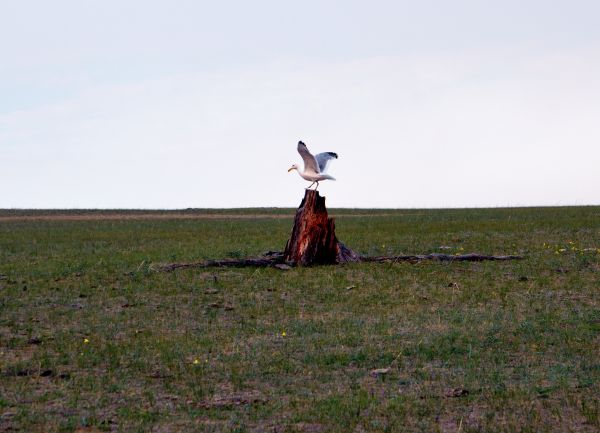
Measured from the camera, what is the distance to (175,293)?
66.0 feet

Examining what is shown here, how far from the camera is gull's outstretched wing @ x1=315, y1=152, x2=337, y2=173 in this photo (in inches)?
971

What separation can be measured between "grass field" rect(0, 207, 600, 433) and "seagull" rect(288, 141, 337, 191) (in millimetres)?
2260

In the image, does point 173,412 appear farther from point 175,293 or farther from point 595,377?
point 175,293

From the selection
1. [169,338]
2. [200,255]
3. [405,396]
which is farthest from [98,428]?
[200,255]

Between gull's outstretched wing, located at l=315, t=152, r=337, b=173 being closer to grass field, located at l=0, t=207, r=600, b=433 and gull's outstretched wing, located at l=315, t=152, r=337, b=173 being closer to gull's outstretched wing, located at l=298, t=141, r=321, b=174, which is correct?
gull's outstretched wing, located at l=298, t=141, r=321, b=174

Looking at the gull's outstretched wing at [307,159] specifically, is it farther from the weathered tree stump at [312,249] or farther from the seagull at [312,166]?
the weathered tree stump at [312,249]

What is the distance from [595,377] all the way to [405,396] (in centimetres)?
257

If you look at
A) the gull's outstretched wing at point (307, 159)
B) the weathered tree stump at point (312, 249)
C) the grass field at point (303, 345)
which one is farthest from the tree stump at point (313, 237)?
the grass field at point (303, 345)

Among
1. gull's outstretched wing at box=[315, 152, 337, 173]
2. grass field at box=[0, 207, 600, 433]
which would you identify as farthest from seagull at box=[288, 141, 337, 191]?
grass field at box=[0, 207, 600, 433]

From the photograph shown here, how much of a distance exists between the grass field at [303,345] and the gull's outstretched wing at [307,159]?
244cm

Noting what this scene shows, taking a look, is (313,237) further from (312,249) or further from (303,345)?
(303,345)

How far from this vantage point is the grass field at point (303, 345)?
10.7 metres

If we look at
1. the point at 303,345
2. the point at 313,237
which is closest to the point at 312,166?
the point at 313,237

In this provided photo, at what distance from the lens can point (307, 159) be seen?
2405 cm
